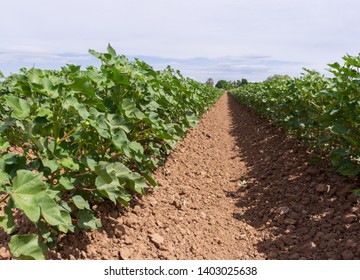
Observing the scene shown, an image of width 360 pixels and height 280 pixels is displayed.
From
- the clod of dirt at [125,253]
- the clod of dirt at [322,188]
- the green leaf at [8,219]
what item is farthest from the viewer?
the clod of dirt at [322,188]

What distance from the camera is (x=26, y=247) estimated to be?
6.62 ft

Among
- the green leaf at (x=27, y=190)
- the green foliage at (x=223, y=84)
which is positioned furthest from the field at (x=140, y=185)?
the green foliage at (x=223, y=84)

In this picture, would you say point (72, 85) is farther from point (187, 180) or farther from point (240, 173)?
point (240, 173)

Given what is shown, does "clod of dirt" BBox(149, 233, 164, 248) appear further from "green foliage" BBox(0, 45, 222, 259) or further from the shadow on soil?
the shadow on soil

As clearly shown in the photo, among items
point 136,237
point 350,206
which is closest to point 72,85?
point 136,237

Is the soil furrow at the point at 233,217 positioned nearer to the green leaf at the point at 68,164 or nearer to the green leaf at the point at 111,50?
the green leaf at the point at 68,164

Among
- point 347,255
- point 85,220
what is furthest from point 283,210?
point 85,220

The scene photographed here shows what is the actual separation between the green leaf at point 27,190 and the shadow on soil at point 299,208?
237cm

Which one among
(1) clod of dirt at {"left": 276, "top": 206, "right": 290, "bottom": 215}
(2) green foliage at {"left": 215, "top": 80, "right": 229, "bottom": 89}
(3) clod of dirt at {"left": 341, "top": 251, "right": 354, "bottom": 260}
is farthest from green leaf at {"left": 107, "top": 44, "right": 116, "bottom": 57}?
(2) green foliage at {"left": 215, "top": 80, "right": 229, "bottom": 89}

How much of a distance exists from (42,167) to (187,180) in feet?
9.63

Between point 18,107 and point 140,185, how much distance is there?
122cm

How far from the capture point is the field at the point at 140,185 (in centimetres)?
236

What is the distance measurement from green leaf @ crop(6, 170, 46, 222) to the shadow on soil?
237 centimetres

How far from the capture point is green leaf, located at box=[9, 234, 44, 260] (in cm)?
200
